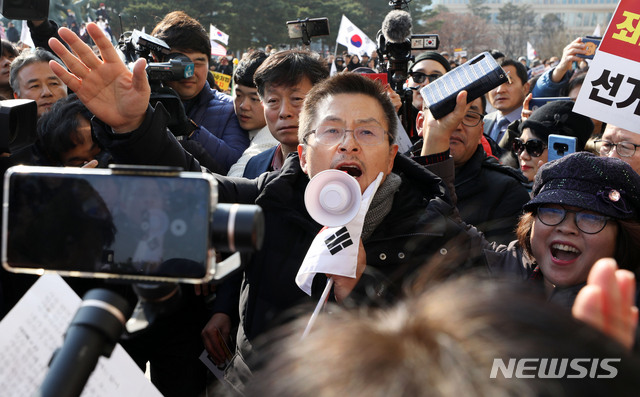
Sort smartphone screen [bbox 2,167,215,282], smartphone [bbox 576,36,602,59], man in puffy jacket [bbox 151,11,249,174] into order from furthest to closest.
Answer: smartphone [bbox 576,36,602,59] < man in puffy jacket [bbox 151,11,249,174] < smartphone screen [bbox 2,167,215,282]

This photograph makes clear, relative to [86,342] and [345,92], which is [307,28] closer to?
[345,92]

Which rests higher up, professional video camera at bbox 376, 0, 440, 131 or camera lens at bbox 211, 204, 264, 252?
camera lens at bbox 211, 204, 264, 252

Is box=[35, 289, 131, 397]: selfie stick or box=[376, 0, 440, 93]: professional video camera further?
box=[376, 0, 440, 93]: professional video camera

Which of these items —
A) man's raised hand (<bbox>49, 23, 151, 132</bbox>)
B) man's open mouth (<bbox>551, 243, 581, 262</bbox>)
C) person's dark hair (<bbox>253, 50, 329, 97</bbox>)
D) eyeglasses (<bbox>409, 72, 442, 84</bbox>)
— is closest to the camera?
man's raised hand (<bbox>49, 23, 151, 132</bbox>)

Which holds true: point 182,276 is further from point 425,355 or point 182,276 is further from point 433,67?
point 433,67

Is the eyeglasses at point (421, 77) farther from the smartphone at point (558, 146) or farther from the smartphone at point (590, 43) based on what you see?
the smartphone at point (558, 146)

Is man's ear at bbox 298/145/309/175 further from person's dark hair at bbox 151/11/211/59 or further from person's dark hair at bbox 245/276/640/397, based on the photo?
person's dark hair at bbox 151/11/211/59

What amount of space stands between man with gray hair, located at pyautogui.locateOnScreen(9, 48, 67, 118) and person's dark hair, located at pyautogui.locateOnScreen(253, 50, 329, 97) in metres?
1.35

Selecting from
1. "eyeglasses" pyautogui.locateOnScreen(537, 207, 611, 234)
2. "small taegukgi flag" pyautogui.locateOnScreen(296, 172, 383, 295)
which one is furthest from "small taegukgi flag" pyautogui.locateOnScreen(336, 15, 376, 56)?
"small taegukgi flag" pyautogui.locateOnScreen(296, 172, 383, 295)

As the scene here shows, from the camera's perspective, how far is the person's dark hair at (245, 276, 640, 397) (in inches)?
24.5

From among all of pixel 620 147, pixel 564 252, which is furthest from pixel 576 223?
pixel 620 147

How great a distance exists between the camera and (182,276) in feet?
2.40

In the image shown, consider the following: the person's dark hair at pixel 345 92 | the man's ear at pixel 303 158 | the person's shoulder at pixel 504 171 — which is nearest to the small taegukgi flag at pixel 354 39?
the person's shoulder at pixel 504 171

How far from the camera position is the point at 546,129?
339cm
